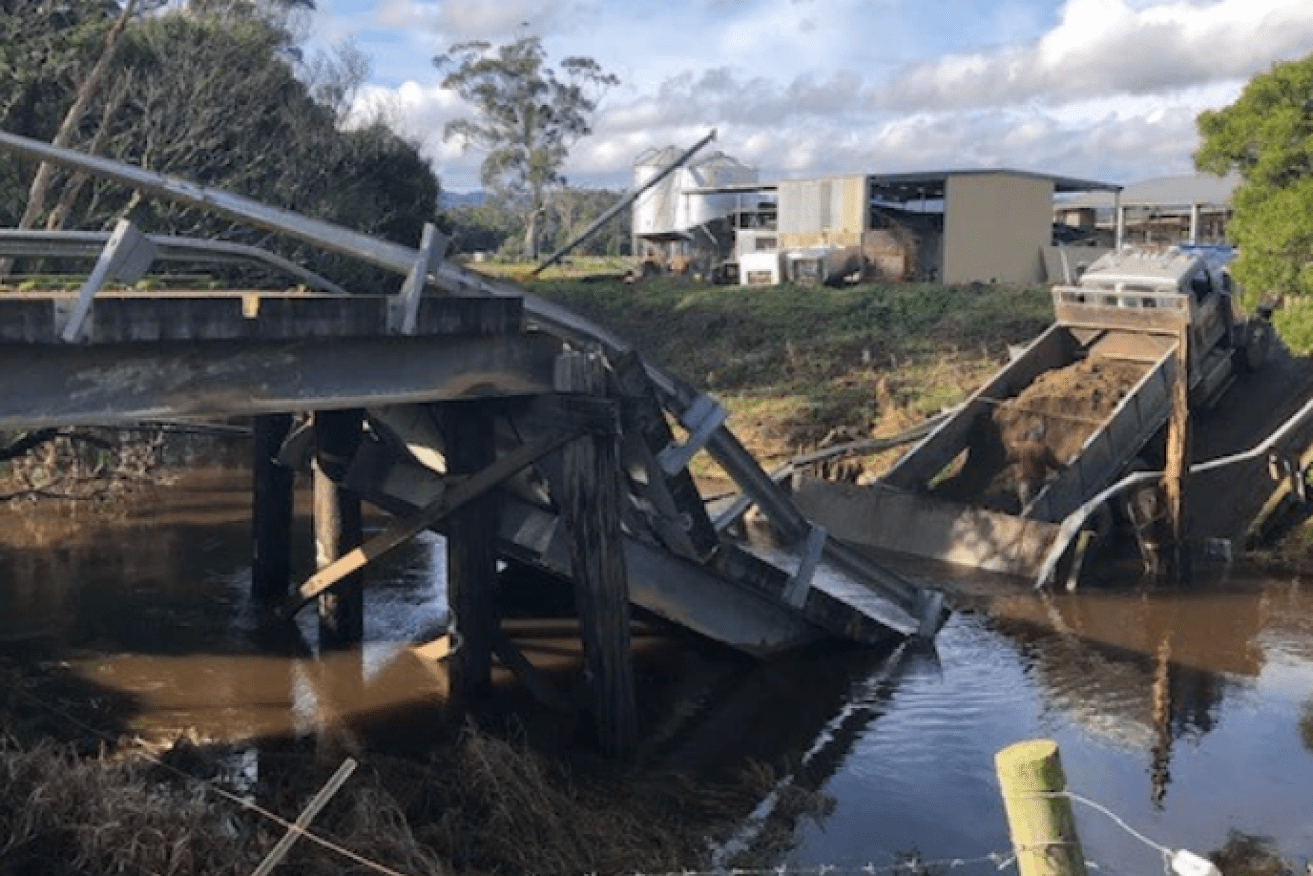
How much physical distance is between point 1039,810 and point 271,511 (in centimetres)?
1175

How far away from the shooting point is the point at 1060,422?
20078mm

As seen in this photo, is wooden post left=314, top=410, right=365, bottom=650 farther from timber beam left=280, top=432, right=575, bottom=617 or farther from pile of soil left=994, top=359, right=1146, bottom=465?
pile of soil left=994, top=359, right=1146, bottom=465

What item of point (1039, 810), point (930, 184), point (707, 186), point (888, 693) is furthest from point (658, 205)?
point (1039, 810)

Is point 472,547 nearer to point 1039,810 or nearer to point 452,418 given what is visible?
point 452,418

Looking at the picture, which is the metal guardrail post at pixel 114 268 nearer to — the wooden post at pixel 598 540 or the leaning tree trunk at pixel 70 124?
the wooden post at pixel 598 540

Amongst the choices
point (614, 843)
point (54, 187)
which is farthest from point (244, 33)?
point (614, 843)

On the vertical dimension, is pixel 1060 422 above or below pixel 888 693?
above

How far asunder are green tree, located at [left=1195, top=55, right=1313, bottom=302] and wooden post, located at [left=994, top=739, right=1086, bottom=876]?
1220cm

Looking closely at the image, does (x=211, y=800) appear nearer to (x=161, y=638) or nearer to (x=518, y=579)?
(x=161, y=638)

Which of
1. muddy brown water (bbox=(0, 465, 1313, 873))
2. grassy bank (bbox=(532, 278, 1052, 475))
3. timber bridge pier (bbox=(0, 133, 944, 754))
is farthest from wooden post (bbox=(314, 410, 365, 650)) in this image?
grassy bank (bbox=(532, 278, 1052, 475))

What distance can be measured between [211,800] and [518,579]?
632 centimetres

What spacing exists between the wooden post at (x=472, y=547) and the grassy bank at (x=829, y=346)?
14332 mm

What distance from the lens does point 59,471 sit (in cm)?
1873

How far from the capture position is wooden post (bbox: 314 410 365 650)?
12812 mm
